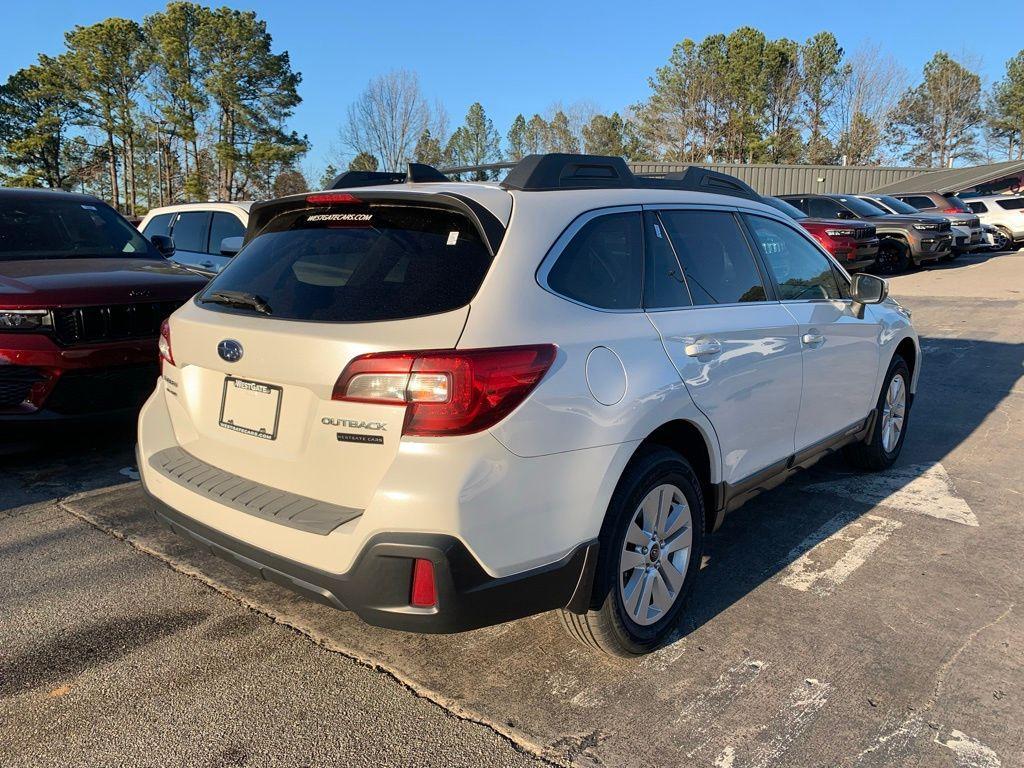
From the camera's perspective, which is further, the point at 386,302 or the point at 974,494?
the point at 974,494

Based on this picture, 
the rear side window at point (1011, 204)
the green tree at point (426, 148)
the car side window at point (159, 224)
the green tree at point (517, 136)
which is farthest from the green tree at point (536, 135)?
the car side window at point (159, 224)

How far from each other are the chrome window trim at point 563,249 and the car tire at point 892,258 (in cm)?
1685

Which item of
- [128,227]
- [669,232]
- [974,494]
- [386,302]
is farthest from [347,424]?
[128,227]

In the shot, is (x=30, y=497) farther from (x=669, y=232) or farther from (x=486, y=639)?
(x=669, y=232)

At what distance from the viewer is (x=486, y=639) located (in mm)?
3078

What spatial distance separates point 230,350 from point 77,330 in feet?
8.61

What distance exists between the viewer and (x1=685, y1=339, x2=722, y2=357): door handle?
119 inches

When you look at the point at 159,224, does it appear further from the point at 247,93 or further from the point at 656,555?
the point at 247,93

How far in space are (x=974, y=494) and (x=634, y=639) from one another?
310 cm

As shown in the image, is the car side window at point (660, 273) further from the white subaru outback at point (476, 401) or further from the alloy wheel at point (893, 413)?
the alloy wheel at point (893, 413)

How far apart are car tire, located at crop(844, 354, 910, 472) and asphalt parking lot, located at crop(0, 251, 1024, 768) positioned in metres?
0.68

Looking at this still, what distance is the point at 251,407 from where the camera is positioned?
2.68m

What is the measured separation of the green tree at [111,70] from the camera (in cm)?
5103

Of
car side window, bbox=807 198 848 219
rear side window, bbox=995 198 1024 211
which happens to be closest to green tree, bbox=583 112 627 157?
rear side window, bbox=995 198 1024 211
